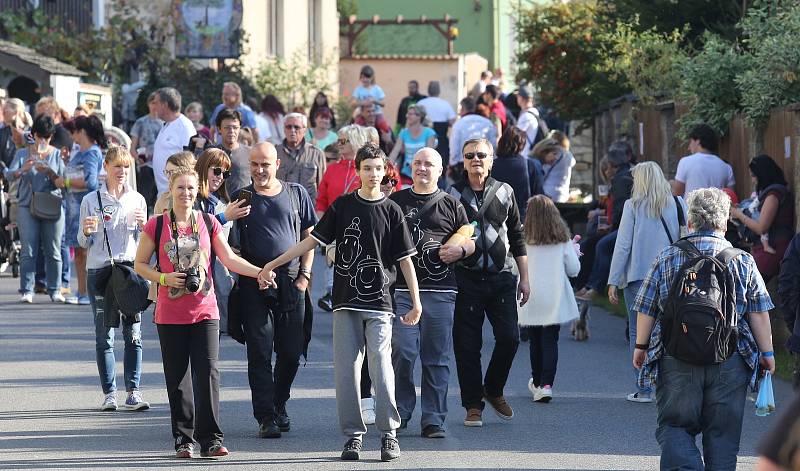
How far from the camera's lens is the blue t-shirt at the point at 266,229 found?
30.7ft

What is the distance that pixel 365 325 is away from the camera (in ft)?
28.9

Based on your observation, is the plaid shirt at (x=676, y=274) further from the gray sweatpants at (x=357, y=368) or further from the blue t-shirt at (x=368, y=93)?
the blue t-shirt at (x=368, y=93)

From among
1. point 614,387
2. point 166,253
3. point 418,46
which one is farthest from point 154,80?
point 418,46

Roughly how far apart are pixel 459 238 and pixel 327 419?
1.57 meters

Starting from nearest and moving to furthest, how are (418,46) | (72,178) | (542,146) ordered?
(72,178), (542,146), (418,46)

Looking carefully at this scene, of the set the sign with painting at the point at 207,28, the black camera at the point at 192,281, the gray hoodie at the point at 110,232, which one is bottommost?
the black camera at the point at 192,281

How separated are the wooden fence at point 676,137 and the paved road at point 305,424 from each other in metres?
2.27

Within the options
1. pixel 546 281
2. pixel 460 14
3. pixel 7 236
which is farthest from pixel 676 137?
pixel 460 14

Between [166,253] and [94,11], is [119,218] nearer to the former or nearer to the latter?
[166,253]

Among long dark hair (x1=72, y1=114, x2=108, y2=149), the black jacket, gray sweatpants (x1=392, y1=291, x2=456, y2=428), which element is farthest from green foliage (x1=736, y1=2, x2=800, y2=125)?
long dark hair (x1=72, y1=114, x2=108, y2=149)

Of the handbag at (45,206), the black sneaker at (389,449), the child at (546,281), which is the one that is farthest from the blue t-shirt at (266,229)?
the handbag at (45,206)

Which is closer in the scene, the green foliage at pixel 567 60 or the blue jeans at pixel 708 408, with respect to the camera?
the blue jeans at pixel 708 408

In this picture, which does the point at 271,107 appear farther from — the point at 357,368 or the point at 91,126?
the point at 357,368

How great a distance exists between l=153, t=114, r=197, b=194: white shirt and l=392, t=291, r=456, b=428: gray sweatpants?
6.40 metres
